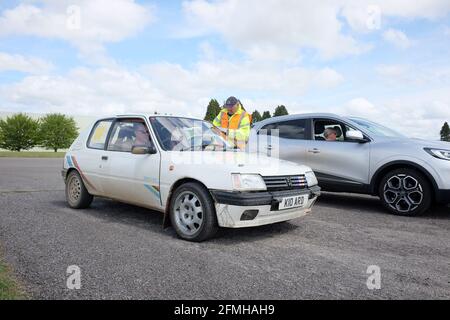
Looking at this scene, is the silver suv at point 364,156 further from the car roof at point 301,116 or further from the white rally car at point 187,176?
the white rally car at point 187,176

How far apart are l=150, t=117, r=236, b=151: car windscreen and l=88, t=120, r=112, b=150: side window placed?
1019 millimetres

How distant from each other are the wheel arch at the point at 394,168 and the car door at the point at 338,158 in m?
0.13

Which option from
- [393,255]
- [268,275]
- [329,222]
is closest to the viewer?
[268,275]

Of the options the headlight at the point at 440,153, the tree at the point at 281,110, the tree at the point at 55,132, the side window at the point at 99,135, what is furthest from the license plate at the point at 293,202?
the tree at the point at 55,132

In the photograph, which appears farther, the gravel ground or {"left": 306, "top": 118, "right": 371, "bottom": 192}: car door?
{"left": 306, "top": 118, "right": 371, "bottom": 192}: car door

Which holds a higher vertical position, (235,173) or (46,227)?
(235,173)

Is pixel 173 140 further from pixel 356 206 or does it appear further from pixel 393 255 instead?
pixel 356 206

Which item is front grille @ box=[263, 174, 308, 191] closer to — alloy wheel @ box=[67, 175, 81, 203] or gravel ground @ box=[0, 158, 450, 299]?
gravel ground @ box=[0, 158, 450, 299]

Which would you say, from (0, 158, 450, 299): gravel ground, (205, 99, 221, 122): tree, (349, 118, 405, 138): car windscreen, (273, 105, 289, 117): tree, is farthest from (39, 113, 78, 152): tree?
(349, 118, 405, 138): car windscreen

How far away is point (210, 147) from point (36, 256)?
237cm

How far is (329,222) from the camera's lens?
17.2 feet

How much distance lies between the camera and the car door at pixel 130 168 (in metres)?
4.58

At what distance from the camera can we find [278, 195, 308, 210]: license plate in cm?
405
